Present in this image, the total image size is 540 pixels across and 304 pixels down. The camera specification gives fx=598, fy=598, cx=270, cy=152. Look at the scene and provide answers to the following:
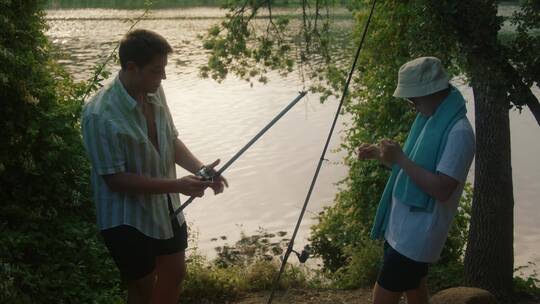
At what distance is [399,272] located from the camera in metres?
2.41

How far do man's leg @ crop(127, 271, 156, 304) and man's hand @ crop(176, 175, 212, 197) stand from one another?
0.37m

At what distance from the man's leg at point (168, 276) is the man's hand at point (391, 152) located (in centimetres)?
96

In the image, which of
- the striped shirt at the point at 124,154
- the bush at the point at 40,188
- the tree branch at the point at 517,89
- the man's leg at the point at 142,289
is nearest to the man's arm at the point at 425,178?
the tree branch at the point at 517,89

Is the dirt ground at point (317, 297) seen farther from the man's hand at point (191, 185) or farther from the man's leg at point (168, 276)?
the man's hand at point (191, 185)

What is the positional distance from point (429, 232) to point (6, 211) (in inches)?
94.3

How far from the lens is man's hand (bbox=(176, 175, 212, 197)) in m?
2.28

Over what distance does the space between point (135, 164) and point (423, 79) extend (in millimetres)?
1156

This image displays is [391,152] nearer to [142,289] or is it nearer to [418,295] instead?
[418,295]

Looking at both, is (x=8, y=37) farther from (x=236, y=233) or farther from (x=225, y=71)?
(x=236, y=233)

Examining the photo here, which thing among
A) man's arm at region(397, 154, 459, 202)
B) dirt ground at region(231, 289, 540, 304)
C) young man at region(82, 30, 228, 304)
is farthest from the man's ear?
dirt ground at region(231, 289, 540, 304)

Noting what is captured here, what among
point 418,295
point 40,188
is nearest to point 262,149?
point 40,188

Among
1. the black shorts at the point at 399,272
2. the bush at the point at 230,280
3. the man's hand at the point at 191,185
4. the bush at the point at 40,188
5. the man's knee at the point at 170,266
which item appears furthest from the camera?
the bush at the point at 230,280

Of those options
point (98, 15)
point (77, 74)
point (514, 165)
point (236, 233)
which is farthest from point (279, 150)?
point (98, 15)

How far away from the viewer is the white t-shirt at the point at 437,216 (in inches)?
87.5
